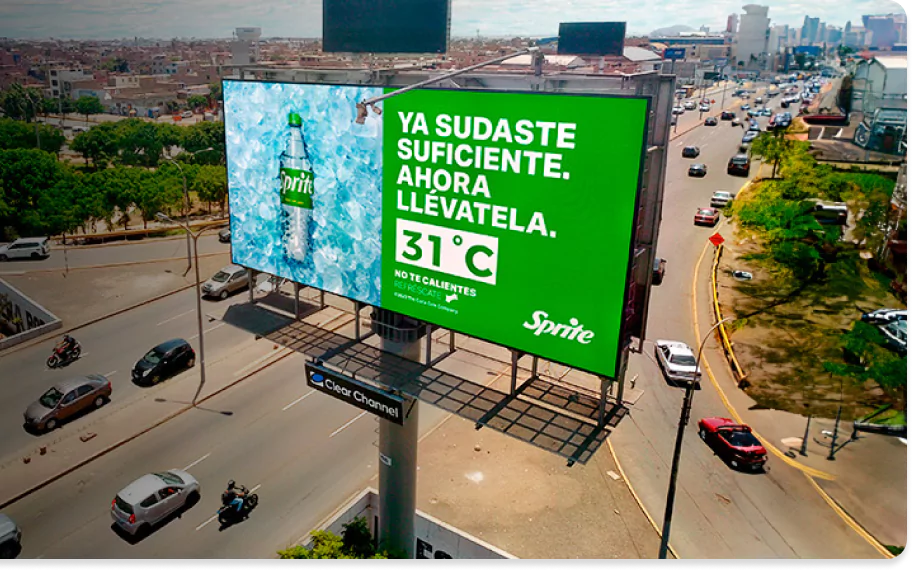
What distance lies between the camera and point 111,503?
74.4ft

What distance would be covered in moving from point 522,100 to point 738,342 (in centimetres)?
2860

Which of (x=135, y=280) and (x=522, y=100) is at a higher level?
(x=522, y=100)

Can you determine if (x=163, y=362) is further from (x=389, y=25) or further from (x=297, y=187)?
(x=389, y=25)

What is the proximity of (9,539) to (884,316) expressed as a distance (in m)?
38.9

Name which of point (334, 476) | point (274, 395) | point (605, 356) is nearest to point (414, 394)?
point (605, 356)

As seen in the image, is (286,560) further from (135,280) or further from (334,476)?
(135,280)

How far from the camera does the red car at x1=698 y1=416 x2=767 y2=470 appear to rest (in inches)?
979

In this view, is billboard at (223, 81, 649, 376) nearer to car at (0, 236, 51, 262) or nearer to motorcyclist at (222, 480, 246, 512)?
motorcyclist at (222, 480, 246, 512)

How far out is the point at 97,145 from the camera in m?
81.3

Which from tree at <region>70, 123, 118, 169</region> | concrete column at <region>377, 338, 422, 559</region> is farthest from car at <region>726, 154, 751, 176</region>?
tree at <region>70, 123, 118, 169</region>

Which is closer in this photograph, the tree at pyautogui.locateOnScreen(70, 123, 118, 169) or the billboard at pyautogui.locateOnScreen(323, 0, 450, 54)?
the billboard at pyautogui.locateOnScreen(323, 0, 450, 54)

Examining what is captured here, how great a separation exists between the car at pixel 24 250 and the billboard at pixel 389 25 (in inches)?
1545

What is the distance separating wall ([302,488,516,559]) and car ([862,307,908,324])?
1019 inches

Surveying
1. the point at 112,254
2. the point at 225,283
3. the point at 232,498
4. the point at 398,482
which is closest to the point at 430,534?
the point at 398,482
